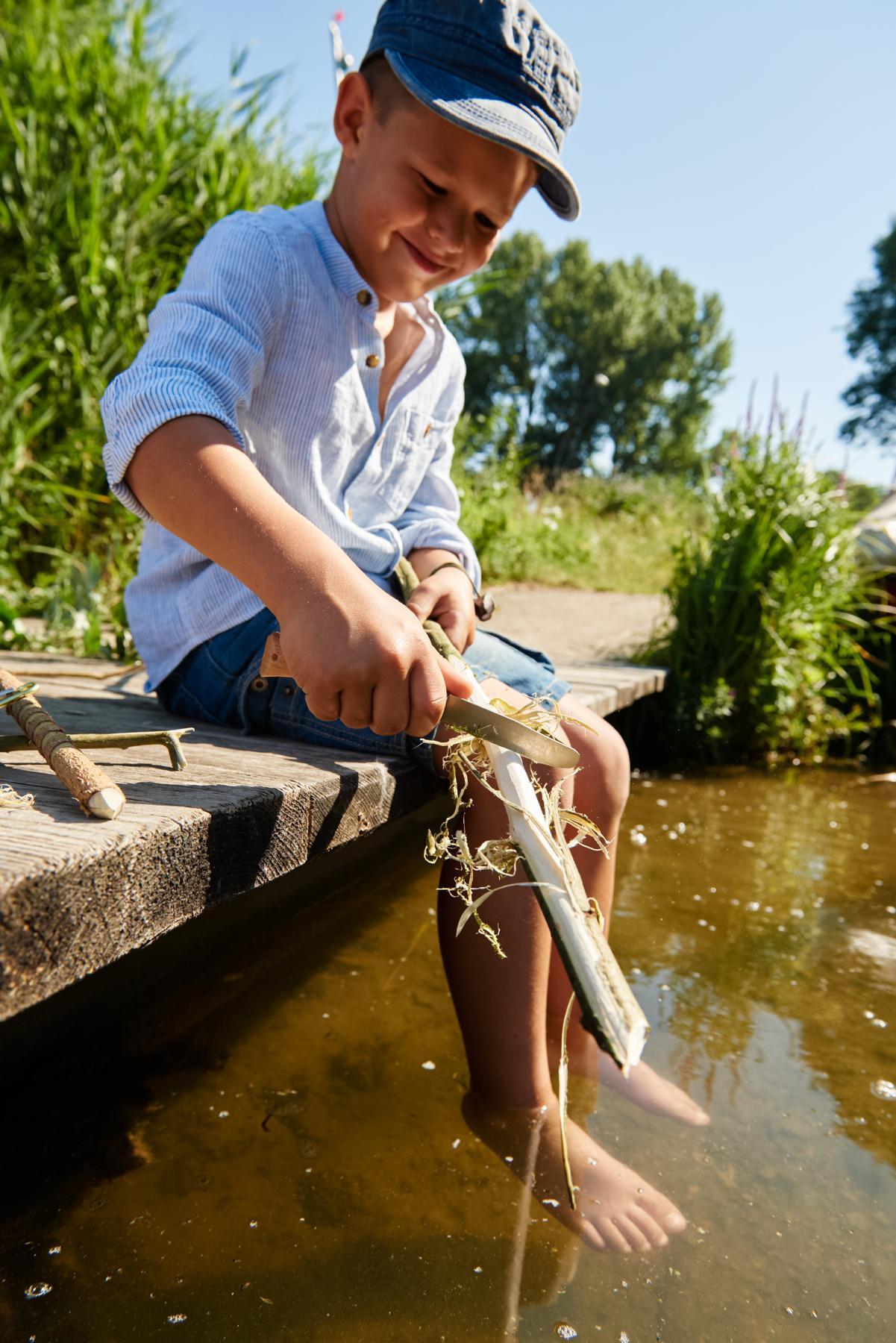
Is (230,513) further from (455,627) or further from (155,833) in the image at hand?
(455,627)

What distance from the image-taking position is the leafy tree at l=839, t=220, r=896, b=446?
86.3ft

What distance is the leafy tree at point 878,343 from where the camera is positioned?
26312mm

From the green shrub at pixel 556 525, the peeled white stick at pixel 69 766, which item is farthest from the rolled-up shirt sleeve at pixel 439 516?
the green shrub at pixel 556 525

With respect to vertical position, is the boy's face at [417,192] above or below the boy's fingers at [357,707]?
above

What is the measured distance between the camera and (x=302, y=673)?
3.33 feet

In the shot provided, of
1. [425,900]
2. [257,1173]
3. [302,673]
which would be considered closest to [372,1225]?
[257,1173]

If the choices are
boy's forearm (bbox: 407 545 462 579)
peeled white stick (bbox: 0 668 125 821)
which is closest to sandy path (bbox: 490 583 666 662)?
boy's forearm (bbox: 407 545 462 579)

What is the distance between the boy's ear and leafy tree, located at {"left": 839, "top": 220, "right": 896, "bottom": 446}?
2857cm

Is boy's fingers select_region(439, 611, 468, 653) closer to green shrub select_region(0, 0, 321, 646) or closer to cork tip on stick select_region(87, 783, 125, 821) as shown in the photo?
cork tip on stick select_region(87, 783, 125, 821)

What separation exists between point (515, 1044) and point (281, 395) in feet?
3.53

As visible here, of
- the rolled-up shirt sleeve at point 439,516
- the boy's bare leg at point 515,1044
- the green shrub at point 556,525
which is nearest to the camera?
the boy's bare leg at point 515,1044

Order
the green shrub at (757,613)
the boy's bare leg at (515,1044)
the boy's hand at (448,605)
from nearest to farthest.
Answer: the boy's bare leg at (515,1044) < the boy's hand at (448,605) < the green shrub at (757,613)

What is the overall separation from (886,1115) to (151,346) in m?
1.65

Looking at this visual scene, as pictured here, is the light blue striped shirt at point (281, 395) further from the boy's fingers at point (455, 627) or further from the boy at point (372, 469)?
the boy's fingers at point (455, 627)
